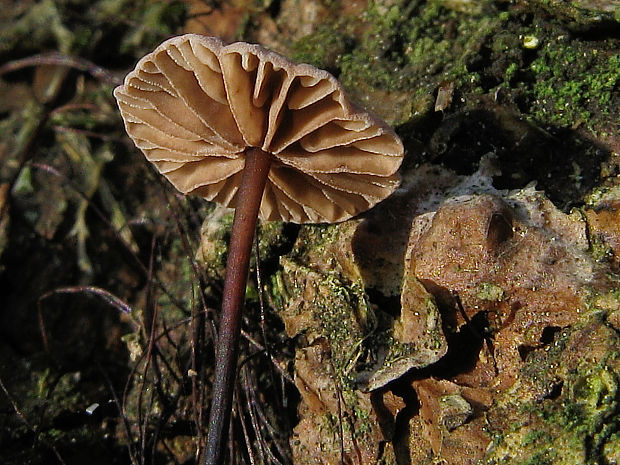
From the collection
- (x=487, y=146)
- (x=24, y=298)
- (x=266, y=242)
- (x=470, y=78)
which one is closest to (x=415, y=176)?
(x=487, y=146)

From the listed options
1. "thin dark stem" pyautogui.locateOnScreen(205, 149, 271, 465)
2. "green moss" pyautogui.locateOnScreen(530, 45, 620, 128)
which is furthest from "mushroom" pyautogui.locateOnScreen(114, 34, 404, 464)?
"green moss" pyautogui.locateOnScreen(530, 45, 620, 128)

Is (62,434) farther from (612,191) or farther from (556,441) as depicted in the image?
(612,191)

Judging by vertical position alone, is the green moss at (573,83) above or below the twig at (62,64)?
below

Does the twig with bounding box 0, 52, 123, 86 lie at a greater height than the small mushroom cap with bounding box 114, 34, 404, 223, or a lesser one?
greater

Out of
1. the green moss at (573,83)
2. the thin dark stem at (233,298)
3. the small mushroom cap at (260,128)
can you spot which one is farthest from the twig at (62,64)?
the green moss at (573,83)

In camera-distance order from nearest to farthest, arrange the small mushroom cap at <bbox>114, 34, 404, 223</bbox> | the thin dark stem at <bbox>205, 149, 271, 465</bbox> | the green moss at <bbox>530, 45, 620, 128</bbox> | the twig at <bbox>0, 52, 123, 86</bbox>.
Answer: the small mushroom cap at <bbox>114, 34, 404, 223</bbox>
the thin dark stem at <bbox>205, 149, 271, 465</bbox>
the green moss at <bbox>530, 45, 620, 128</bbox>
the twig at <bbox>0, 52, 123, 86</bbox>

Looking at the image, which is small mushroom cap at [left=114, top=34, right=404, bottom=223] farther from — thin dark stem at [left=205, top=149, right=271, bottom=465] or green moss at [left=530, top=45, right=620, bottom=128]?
green moss at [left=530, top=45, right=620, bottom=128]

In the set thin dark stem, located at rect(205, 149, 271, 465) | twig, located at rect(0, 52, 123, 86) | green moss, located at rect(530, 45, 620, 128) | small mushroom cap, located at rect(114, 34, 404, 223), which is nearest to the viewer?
small mushroom cap, located at rect(114, 34, 404, 223)

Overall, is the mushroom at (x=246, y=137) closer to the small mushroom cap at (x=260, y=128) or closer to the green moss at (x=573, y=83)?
the small mushroom cap at (x=260, y=128)
